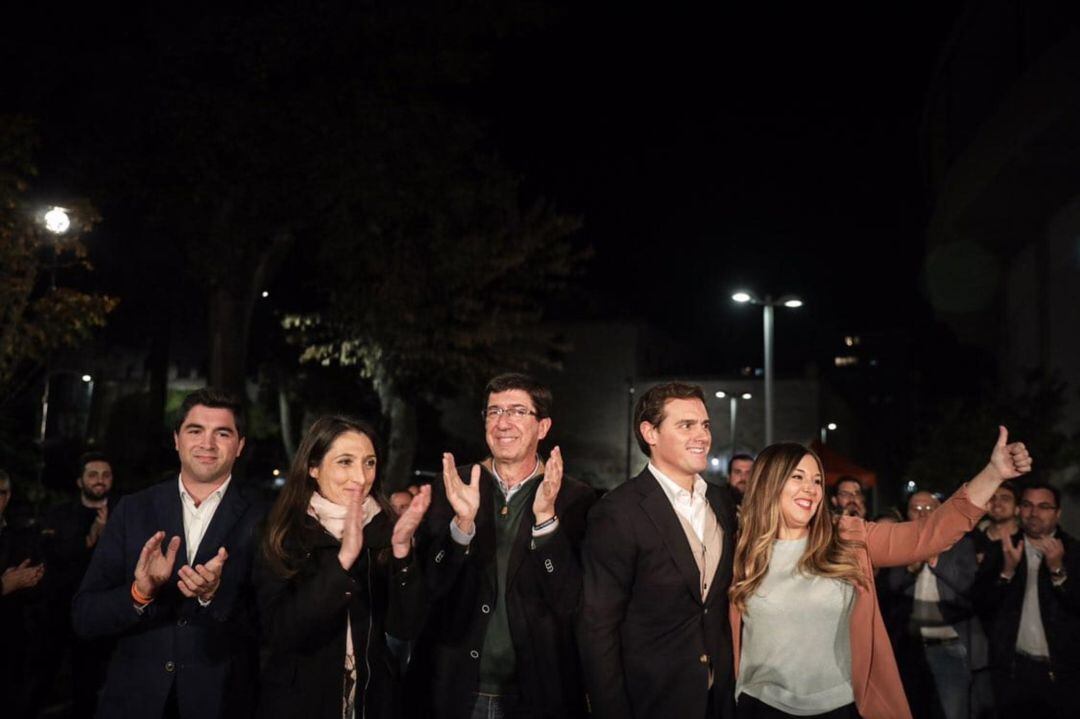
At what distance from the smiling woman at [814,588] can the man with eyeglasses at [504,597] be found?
2.76ft

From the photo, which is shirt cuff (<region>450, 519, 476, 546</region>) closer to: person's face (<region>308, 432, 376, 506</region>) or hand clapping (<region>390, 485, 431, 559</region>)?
hand clapping (<region>390, 485, 431, 559</region>)

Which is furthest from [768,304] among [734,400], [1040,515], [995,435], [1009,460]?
[734,400]

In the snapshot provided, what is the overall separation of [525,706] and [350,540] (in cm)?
121

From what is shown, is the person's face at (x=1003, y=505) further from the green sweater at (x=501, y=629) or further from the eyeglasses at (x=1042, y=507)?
the green sweater at (x=501, y=629)

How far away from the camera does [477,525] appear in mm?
4430

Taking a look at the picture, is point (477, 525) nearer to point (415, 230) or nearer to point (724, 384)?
point (415, 230)

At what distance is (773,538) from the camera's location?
4.39 m

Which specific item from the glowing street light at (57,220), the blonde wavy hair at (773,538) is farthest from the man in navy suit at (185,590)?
the glowing street light at (57,220)

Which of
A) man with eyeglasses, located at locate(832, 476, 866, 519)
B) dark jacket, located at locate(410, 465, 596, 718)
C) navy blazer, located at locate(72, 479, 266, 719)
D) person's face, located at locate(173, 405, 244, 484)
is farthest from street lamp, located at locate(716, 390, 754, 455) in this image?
navy blazer, located at locate(72, 479, 266, 719)

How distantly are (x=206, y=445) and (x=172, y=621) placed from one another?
79 centimetres

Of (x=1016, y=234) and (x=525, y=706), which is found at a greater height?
(x=1016, y=234)

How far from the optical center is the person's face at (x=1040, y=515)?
22.0 feet

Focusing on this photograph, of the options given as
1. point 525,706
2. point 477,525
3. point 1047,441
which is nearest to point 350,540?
point 477,525

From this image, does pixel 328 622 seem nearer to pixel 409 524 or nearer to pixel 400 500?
pixel 409 524
